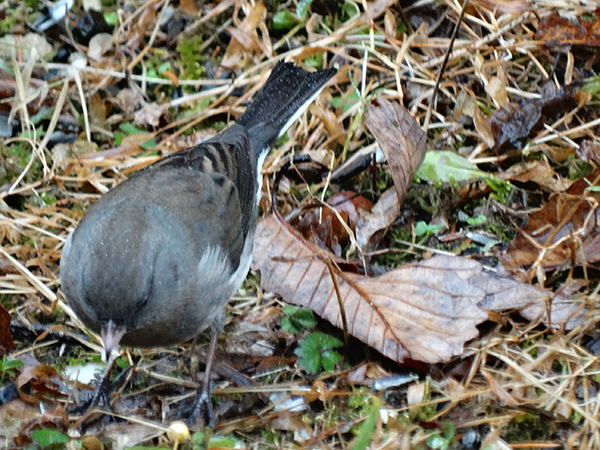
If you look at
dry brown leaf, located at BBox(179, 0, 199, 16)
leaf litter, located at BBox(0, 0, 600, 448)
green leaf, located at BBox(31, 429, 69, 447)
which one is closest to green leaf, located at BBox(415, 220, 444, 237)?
leaf litter, located at BBox(0, 0, 600, 448)

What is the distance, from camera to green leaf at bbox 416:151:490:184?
3.62 m

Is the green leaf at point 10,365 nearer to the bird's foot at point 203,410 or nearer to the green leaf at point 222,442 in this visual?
the bird's foot at point 203,410

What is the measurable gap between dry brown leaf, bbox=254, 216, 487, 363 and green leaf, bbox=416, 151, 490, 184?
27.8 inches

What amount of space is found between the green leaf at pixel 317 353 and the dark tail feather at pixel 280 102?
3.90 feet

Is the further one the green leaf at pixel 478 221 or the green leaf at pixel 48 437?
the green leaf at pixel 478 221

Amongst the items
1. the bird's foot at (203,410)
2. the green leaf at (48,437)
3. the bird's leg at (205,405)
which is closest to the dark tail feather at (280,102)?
the bird's leg at (205,405)

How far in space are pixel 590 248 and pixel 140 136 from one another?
2.68m

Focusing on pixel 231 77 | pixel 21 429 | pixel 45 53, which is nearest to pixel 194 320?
pixel 21 429

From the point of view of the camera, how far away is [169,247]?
2801 mm

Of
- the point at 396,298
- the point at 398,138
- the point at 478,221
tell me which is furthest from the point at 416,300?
the point at 398,138

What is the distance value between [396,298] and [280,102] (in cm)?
141

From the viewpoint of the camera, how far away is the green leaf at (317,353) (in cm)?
304

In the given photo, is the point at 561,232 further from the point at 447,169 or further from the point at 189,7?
the point at 189,7

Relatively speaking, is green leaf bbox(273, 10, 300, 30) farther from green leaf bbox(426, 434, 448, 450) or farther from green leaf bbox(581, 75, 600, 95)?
green leaf bbox(426, 434, 448, 450)
